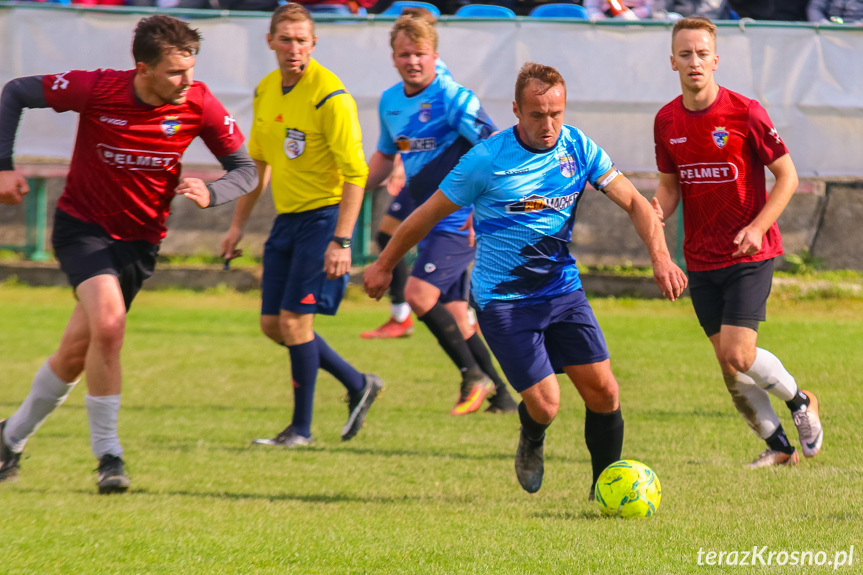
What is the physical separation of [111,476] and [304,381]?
5.17 feet

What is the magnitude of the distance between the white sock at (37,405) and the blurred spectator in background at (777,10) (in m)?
10.3

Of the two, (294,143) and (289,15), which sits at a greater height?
(289,15)

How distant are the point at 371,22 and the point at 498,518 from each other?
9.46 meters

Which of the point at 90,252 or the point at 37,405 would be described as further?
the point at 37,405

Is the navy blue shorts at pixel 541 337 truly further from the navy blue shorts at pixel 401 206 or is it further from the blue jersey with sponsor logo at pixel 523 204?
the navy blue shorts at pixel 401 206

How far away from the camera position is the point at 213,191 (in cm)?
516

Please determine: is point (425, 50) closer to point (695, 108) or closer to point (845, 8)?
point (695, 108)

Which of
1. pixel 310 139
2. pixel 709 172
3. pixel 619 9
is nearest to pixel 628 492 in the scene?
pixel 709 172

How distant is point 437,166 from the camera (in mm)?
7008

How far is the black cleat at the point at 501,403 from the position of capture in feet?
23.8

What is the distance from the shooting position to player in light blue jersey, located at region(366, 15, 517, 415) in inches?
269

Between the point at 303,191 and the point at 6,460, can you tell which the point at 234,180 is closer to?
the point at 303,191

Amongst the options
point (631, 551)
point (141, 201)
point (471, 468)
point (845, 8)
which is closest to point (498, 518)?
point (631, 551)

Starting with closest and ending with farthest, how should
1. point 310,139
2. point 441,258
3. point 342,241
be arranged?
point 342,241 → point 310,139 → point 441,258
